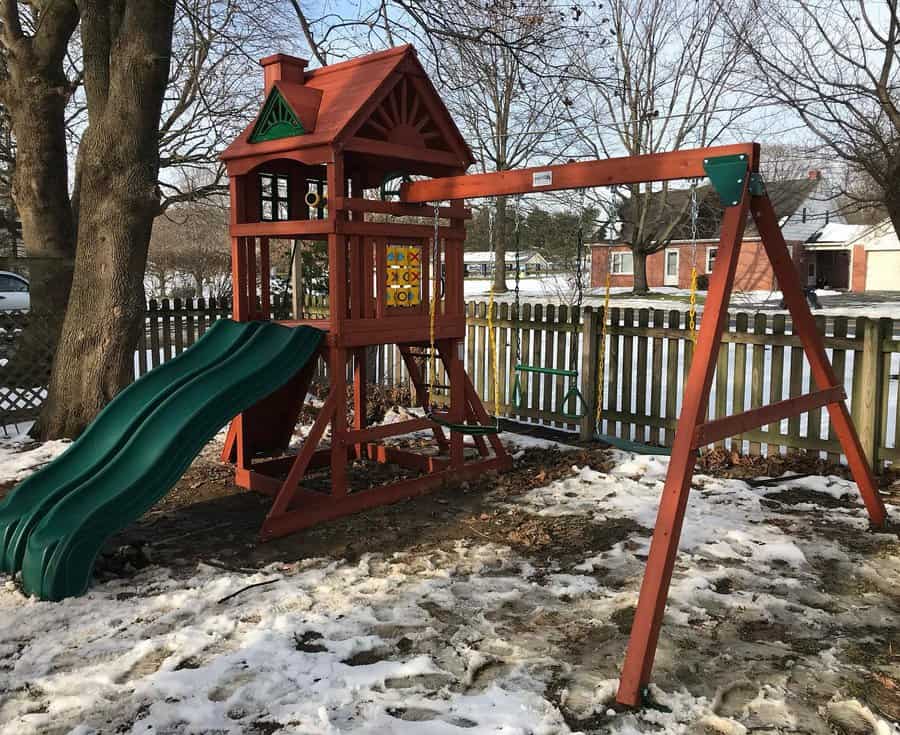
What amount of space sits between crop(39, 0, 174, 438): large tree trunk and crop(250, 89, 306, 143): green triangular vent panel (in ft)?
6.79

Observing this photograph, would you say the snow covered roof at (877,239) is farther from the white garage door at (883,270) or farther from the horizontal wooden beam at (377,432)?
the horizontal wooden beam at (377,432)

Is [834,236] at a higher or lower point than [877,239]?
higher

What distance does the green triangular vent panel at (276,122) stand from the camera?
18.5ft

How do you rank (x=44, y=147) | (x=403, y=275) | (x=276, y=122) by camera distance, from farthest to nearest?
(x=44, y=147)
(x=403, y=275)
(x=276, y=122)

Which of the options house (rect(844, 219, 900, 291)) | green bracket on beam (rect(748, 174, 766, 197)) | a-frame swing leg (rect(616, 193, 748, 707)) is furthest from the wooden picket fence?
house (rect(844, 219, 900, 291))

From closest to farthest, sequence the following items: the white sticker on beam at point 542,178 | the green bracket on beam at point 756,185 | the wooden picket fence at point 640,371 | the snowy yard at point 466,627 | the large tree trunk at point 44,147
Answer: the snowy yard at point 466,627 < the green bracket on beam at point 756,185 < the white sticker on beam at point 542,178 < the wooden picket fence at point 640,371 < the large tree trunk at point 44,147

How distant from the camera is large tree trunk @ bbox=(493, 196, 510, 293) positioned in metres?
24.8

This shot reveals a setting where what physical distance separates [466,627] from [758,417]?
192cm

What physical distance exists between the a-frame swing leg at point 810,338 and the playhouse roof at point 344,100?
285 cm

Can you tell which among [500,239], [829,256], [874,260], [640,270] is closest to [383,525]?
[500,239]

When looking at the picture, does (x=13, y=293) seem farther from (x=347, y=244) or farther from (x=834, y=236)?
(x=834, y=236)

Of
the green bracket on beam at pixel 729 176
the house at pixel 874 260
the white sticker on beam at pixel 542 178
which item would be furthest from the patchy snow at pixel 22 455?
the house at pixel 874 260

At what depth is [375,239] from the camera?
19.2ft

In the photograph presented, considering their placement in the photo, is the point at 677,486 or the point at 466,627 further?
the point at 466,627
